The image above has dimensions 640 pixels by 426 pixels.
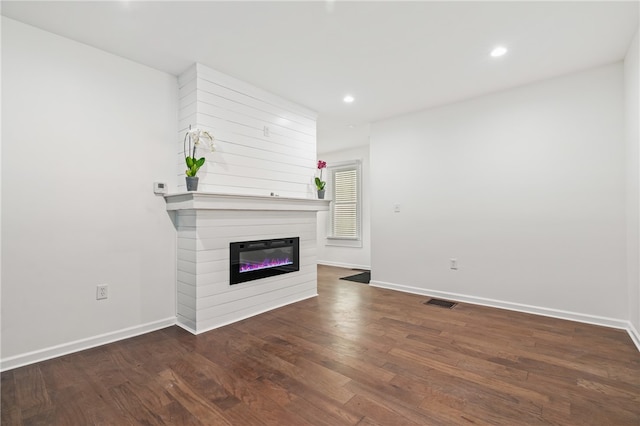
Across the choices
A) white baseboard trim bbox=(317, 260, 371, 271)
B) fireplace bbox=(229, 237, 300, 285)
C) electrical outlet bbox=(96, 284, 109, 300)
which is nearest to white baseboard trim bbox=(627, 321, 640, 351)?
fireplace bbox=(229, 237, 300, 285)

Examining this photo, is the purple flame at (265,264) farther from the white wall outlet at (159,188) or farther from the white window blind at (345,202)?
the white window blind at (345,202)

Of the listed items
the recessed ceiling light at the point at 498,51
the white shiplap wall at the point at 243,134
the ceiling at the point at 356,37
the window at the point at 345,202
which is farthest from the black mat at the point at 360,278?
the recessed ceiling light at the point at 498,51

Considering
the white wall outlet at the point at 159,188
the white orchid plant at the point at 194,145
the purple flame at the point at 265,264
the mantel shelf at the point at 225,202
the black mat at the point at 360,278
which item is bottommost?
the black mat at the point at 360,278

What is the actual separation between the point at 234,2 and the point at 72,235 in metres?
2.30

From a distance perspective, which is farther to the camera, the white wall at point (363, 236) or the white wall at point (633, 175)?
the white wall at point (363, 236)

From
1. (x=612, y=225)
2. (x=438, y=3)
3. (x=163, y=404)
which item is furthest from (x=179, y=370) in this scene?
(x=612, y=225)

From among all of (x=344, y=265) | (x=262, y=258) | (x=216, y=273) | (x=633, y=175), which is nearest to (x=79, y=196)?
(x=216, y=273)

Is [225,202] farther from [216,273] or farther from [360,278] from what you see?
[360,278]

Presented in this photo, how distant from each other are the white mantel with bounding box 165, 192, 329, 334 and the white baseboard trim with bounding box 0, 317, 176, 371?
0.25 metres

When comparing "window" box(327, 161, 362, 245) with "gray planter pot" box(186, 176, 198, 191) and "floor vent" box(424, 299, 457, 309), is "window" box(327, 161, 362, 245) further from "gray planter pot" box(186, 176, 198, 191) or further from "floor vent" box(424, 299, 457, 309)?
"gray planter pot" box(186, 176, 198, 191)

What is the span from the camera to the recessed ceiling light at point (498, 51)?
2711 mm

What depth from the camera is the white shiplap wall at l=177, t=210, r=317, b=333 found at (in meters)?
2.93

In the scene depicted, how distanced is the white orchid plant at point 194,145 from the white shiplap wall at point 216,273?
16.8 inches

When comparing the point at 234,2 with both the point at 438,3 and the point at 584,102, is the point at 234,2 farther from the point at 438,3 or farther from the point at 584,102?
the point at 584,102
